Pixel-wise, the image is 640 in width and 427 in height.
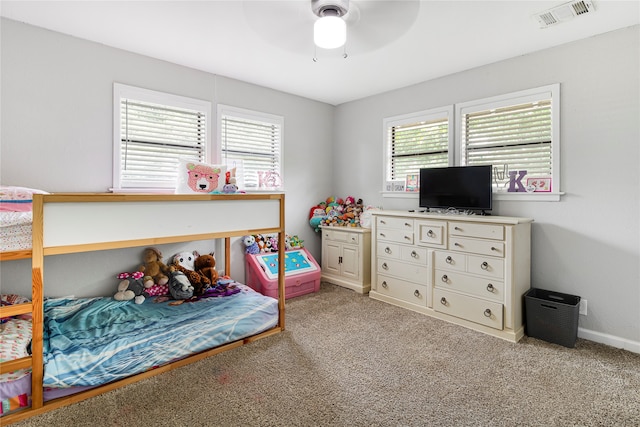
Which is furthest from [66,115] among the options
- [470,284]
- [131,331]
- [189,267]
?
[470,284]

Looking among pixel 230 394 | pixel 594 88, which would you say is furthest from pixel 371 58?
pixel 230 394

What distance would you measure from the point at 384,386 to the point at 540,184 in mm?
2210

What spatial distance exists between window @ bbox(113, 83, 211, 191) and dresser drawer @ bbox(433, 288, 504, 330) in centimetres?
273

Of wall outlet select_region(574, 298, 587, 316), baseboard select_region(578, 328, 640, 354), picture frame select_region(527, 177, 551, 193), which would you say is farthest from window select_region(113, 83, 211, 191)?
baseboard select_region(578, 328, 640, 354)

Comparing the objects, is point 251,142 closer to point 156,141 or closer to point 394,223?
point 156,141

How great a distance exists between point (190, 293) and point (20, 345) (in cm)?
110

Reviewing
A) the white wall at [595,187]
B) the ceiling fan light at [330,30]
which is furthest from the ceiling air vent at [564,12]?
the ceiling fan light at [330,30]

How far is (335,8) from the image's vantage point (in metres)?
2.03

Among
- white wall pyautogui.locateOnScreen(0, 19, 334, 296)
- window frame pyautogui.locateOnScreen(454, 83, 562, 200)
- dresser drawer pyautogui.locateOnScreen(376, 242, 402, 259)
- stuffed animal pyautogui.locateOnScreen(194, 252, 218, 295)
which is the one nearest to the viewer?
white wall pyautogui.locateOnScreen(0, 19, 334, 296)

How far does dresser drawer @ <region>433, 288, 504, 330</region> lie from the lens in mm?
2629

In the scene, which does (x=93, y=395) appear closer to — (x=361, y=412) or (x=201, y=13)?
(x=361, y=412)

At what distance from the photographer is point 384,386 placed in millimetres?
1906

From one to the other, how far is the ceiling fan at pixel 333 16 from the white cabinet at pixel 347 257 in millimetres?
2064

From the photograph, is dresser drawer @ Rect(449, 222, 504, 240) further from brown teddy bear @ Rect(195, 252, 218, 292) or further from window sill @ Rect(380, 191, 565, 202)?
brown teddy bear @ Rect(195, 252, 218, 292)
